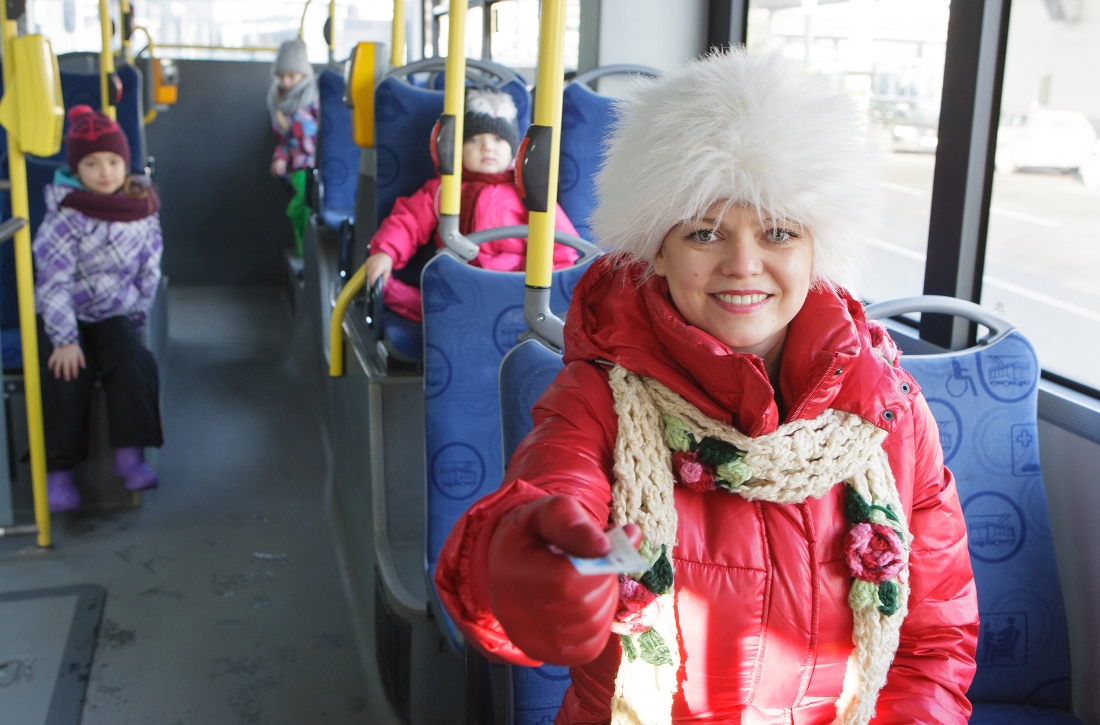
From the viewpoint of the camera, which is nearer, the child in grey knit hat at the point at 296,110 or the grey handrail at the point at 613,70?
the grey handrail at the point at 613,70

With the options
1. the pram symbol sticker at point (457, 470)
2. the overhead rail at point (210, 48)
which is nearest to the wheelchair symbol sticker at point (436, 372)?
the pram symbol sticker at point (457, 470)

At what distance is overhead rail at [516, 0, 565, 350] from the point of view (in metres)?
1.42

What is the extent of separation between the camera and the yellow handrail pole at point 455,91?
1933 millimetres

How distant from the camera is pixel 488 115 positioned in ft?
9.19

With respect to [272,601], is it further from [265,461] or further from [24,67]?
[24,67]

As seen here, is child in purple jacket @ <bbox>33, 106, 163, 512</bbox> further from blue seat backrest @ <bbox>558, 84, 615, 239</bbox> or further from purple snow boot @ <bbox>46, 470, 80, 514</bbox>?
blue seat backrest @ <bbox>558, 84, 615, 239</bbox>

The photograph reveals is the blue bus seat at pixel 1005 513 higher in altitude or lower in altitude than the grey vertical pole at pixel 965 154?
lower

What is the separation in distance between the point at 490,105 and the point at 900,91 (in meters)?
1.13

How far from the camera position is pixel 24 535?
9.55 feet

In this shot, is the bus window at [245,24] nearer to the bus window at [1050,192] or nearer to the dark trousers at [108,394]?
the dark trousers at [108,394]

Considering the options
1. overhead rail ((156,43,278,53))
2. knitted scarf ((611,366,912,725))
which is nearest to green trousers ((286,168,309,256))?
overhead rail ((156,43,278,53))

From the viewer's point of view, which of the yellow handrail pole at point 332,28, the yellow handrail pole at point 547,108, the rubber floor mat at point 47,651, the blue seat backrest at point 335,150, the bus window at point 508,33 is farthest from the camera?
the yellow handrail pole at point 332,28

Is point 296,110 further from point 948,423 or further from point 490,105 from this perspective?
point 948,423

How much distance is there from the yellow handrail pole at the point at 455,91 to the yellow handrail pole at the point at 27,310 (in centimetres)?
127
